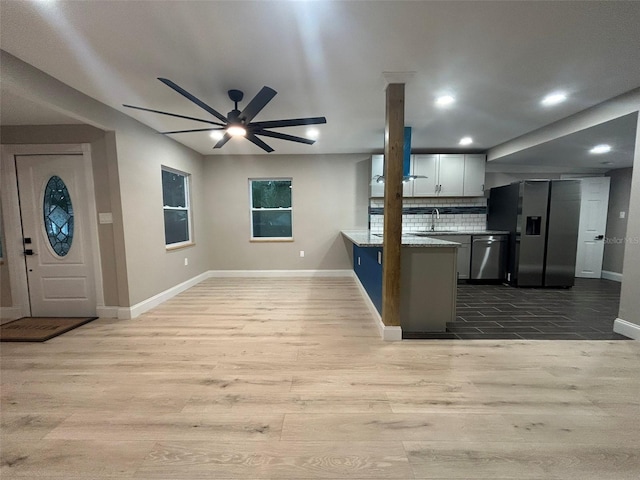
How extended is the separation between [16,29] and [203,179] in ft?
11.7

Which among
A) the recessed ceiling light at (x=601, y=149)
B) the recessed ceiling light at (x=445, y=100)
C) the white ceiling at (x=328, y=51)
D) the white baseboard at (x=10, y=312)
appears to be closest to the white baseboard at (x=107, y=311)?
the white baseboard at (x=10, y=312)

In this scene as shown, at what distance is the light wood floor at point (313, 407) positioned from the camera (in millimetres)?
1309

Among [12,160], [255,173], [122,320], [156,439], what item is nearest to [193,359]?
[156,439]

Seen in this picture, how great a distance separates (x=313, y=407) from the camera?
1690 mm

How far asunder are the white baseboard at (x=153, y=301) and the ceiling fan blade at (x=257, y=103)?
108 inches

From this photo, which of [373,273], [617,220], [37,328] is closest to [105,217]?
[37,328]

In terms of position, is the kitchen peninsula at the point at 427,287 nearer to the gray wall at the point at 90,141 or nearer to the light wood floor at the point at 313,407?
the light wood floor at the point at 313,407

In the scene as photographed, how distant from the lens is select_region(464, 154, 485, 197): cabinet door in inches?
191

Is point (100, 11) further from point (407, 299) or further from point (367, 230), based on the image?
point (367, 230)

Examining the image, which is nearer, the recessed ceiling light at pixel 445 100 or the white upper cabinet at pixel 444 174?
the recessed ceiling light at pixel 445 100

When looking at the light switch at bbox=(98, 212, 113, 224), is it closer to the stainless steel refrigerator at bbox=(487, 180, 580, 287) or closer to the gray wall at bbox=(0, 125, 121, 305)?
the gray wall at bbox=(0, 125, 121, 305)

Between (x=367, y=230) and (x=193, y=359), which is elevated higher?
(x=367, y=230)

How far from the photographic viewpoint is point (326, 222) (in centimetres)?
532

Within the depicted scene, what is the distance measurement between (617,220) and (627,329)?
3.83 m
